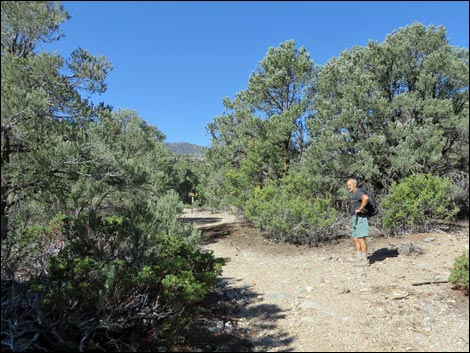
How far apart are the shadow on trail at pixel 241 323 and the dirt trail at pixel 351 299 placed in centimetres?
2

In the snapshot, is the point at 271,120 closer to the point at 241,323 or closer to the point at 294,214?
the point at 294,214

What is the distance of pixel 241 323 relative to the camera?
15.2 feet

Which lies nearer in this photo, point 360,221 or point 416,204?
point 360,221

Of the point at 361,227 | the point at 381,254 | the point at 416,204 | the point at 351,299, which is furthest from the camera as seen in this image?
the point at 416,204

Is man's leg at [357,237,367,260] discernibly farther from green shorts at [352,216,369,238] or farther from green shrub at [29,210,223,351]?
green shrub at [29,210,223,351]

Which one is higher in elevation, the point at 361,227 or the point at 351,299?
the point at 361,227

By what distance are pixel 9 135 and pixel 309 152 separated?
8.53 meters

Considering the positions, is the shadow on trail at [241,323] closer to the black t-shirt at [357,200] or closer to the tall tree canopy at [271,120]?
the black t-shirt at [357,200]

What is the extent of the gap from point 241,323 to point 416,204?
20.3ft

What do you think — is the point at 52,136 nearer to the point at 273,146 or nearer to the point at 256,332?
the point at 256,332

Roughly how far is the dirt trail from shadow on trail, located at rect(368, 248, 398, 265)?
20 mm

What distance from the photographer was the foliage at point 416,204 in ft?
27.9

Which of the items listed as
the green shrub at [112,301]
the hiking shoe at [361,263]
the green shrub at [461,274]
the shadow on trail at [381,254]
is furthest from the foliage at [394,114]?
the green shrub at [112,301]

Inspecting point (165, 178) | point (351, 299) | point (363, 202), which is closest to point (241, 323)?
point (351, 299)
